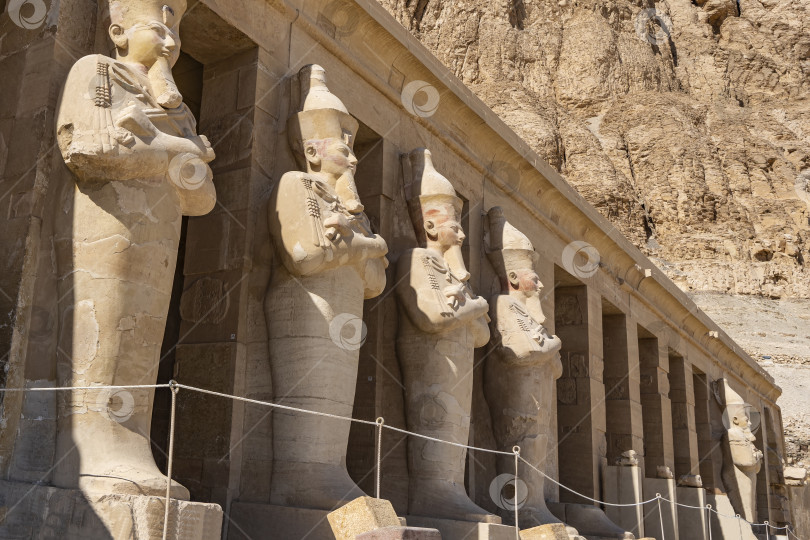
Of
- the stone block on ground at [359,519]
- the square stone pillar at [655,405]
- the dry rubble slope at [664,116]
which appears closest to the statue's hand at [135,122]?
the stone block on ground at [359,519]

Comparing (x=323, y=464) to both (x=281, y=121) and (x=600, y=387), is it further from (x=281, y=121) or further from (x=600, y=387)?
(x=600, y=387)

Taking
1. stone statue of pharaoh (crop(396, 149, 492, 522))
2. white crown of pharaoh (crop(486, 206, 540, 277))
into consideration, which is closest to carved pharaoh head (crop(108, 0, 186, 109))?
stone statue of pharaoh (crop(396, 149, 492, 522))

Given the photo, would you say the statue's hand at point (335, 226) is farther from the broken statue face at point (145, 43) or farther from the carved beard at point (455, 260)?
the carved beard at point (455, 260)

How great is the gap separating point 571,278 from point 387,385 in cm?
459

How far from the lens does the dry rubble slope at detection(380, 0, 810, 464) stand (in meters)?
44.0

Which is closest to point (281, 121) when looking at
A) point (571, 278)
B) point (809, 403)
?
point (571, 278)

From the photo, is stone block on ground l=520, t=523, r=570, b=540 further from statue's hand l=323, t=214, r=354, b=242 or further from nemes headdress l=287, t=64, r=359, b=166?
nemes headdress l=287, t=64, r=359, b=166

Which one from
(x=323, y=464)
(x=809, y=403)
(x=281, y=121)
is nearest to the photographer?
(x=323, y=464)

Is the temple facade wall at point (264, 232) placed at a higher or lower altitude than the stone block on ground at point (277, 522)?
higher

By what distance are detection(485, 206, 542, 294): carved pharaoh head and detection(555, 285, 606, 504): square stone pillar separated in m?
2.61

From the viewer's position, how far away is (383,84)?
7.04 m

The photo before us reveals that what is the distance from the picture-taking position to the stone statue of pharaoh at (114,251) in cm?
391

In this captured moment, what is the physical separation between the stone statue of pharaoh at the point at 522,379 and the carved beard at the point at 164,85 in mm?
4026

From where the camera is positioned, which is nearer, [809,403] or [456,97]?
[456,97]
